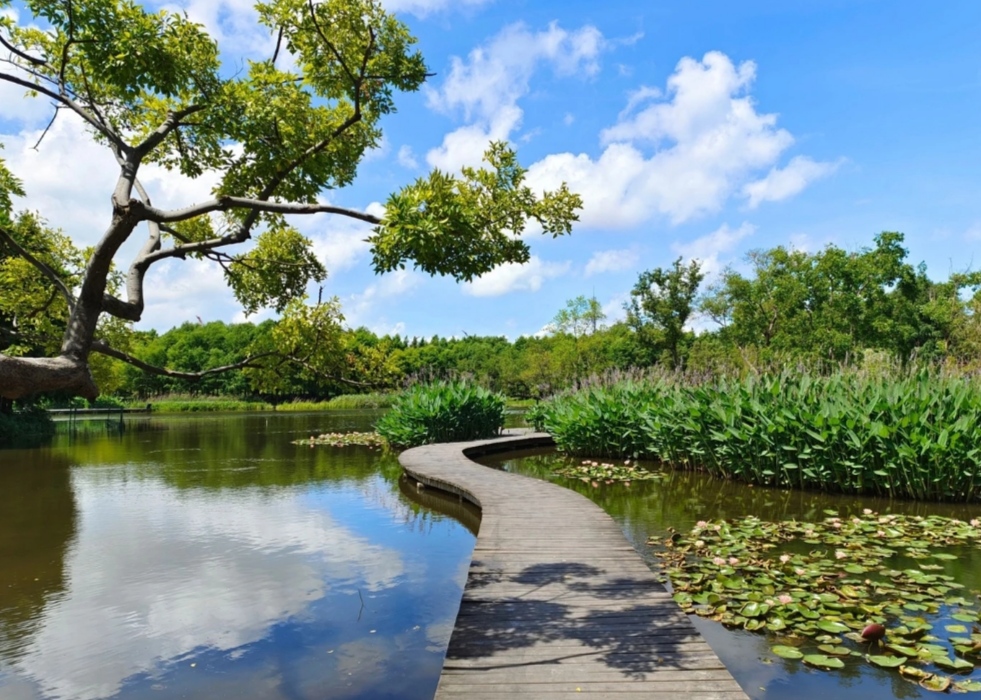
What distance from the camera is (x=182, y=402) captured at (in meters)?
45.2

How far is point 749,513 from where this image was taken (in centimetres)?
875

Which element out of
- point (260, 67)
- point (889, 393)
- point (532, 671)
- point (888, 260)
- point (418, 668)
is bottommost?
point (418, 668)

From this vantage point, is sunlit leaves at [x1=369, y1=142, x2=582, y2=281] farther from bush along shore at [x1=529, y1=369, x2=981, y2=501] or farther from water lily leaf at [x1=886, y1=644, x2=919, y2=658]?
bush along shore at [x1=529, y1=369, x2=981, y2=501]

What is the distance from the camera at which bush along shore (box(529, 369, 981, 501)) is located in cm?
902

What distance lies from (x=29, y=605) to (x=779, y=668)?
5.95 m

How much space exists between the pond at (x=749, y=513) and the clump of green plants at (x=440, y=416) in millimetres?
1923

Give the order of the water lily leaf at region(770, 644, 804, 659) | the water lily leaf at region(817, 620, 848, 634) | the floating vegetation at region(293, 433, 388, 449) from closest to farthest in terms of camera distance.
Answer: the water lily leaf at region(770, 644, 804, 659), the water lily leaf at region(817, 620, 848, 634), the floating vegetation at region(293, 433, 388, 449)

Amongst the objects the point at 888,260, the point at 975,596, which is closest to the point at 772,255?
the point at 888,260

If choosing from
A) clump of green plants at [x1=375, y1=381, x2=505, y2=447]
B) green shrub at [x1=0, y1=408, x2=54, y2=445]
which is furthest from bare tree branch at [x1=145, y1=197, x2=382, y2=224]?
green shrub at [x1=0, y1=408, x2=54, y2=445]

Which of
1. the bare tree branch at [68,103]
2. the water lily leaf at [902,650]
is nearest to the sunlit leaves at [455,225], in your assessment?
the bare tree branch at [68,103]

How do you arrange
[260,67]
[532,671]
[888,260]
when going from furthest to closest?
[888,260], [260,67], [532,671]

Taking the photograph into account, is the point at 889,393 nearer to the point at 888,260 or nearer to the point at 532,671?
the point at 532,671

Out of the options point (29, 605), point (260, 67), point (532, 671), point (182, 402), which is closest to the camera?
point (532, 671)

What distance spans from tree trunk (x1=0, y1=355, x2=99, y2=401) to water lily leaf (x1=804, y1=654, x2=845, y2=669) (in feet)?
14.3
